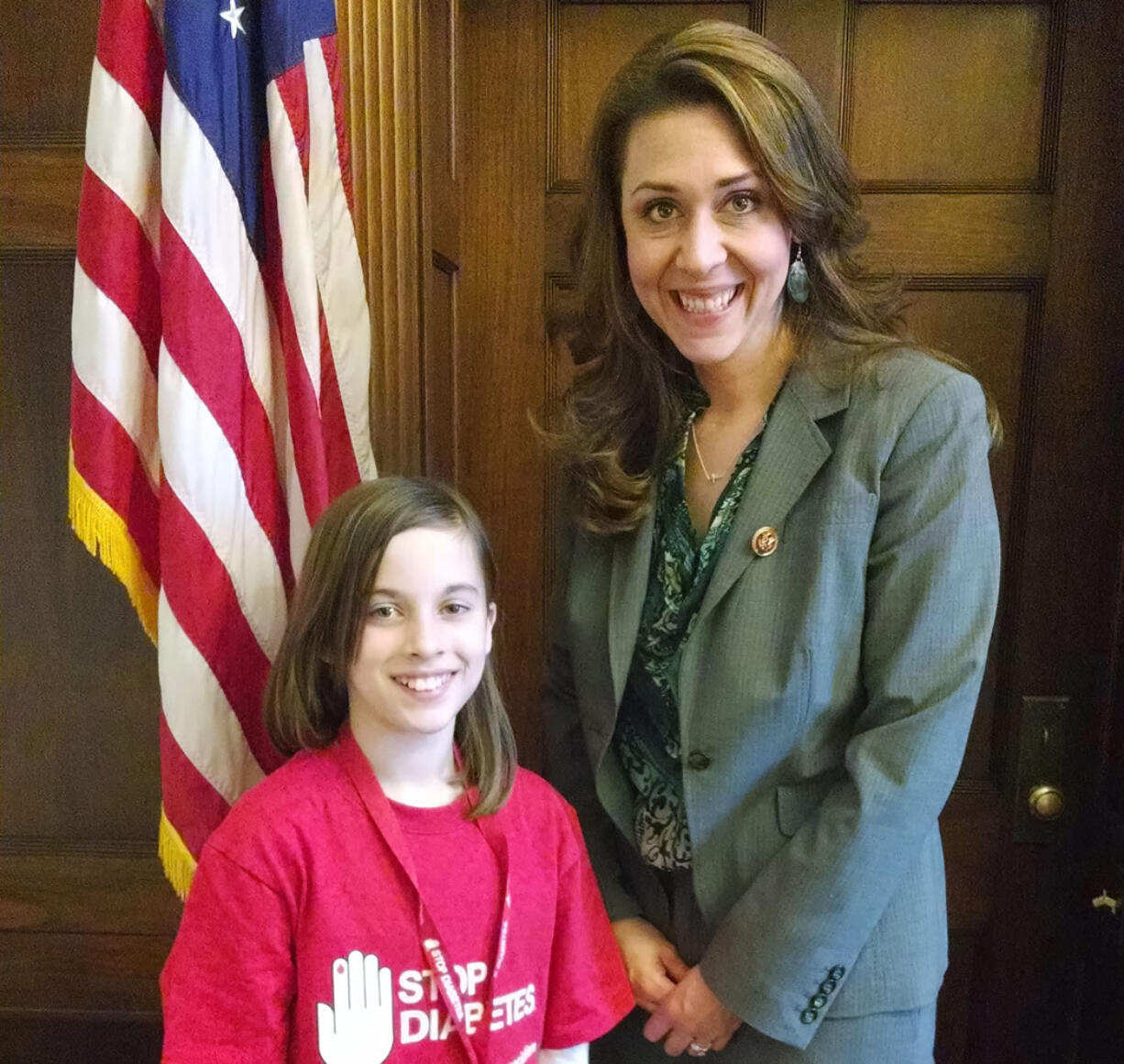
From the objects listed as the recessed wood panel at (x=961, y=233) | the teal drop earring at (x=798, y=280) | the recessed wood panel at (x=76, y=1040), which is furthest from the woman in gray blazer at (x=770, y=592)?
the recessed wood panel at (x=76, y=1040)

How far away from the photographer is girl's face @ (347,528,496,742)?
1.01m

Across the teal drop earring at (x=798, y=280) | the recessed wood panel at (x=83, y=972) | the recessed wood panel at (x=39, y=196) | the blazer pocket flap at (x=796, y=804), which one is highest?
the recessed wood panel at (x=39, y=196)

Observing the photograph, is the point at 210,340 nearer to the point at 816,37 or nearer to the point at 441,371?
the point at 441,371

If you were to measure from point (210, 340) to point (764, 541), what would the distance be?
25.9 inches

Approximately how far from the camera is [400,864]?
1012 mm

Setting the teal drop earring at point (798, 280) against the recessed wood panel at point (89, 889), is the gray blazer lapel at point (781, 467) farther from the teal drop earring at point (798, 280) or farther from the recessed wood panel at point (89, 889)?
the recessed wood panel at point (89, 889)

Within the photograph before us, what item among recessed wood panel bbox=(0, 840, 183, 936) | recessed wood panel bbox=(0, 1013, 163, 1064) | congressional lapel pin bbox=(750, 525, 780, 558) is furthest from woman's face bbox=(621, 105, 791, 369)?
recessed wood panel bbox=(0, 1013, 163, 1064)

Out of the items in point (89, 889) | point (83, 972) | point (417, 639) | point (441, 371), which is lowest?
point (83, 972)

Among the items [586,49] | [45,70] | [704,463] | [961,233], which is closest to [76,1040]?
[704,463]

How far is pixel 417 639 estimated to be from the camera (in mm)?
1008

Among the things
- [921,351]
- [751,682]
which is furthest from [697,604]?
[921,351]

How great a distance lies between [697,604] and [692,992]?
421mm

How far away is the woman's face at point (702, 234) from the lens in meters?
1.06

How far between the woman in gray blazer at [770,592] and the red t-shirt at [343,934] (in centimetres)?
19
